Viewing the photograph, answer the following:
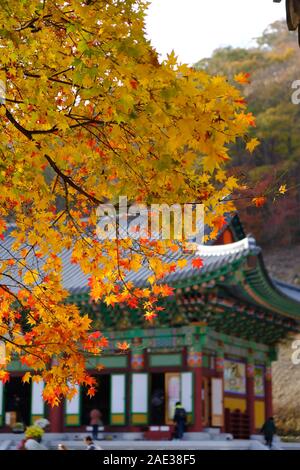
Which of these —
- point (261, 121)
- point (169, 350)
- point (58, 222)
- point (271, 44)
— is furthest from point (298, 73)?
point (58, 222)

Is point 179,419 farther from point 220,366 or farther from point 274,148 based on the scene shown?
point 274,148

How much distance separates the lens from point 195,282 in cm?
2542

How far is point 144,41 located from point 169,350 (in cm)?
2025

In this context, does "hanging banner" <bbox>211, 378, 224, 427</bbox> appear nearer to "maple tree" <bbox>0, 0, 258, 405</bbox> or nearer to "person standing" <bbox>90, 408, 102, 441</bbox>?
"person standing" <bbox>90, 408, 102, 441</bbox>

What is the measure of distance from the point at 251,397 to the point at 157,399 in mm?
4318

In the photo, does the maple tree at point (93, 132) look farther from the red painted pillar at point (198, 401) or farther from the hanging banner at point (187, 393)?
the hanging banner at point (187, 393)

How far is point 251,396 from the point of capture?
29672 millimetres

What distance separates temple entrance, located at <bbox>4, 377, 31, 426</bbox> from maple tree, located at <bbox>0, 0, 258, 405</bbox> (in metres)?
19.0

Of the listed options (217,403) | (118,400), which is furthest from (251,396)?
(118,400)

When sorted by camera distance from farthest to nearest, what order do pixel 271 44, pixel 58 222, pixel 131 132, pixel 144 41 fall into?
1. pixel 271 44
2. pixel 58 222
3. pixel 131 132
4. pixel 144 41

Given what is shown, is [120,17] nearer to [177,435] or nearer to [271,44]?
[177,435]

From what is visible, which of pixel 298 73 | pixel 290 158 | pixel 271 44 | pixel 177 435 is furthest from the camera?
pixel 271 44

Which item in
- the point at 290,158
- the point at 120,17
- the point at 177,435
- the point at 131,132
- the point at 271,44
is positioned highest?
the point at 271,44

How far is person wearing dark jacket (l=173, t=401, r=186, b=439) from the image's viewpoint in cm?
2520
